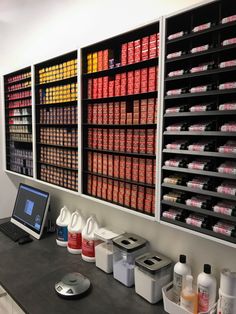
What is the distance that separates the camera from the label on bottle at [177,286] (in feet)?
4.26

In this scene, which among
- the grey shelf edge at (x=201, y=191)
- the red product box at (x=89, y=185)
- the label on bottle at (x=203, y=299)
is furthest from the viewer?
the red product box at (x=89, y=185)

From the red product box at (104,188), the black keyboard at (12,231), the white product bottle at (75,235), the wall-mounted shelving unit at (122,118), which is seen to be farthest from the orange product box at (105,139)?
the black keyboard at (12,231)

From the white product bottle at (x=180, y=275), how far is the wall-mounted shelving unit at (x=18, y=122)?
149cm

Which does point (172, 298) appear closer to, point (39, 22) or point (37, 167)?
point (37, 167)

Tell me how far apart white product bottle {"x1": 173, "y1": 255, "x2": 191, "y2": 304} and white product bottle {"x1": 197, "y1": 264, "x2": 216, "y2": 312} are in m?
0.10

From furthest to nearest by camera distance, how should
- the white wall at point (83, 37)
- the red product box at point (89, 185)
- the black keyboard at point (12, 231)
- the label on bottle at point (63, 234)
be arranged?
the black keyboard at point (12, 231)
the label on bottle at point (63, 234)
the red product box at point (89, 185)
the white wall at point (83, 37)

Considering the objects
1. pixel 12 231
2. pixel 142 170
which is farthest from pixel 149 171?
pixel 12 231

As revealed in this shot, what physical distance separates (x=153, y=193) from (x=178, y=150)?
306 mm

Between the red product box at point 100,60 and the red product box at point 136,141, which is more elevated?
the red product box at point 100,60

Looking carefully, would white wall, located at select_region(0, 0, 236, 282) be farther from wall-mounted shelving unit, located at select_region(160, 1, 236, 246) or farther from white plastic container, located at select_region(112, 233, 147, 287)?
wall-mounted shelving unit, located at select_region(160, 1, 236, 246)

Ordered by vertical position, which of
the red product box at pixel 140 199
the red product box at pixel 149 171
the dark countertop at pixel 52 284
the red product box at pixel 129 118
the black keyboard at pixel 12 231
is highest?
the red product box at pixel 129 118

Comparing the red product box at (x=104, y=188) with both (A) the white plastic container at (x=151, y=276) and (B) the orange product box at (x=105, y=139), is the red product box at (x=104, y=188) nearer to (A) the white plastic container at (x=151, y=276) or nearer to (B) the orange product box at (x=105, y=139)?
(B) the orange product box at (x=105, y=139)

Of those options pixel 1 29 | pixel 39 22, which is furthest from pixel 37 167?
pixel 1 29

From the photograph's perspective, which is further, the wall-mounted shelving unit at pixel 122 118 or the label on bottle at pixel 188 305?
the wall-mounted shelving unit at pixel 122 118
